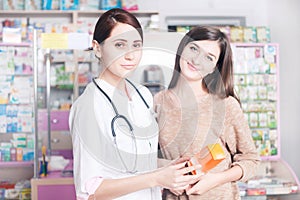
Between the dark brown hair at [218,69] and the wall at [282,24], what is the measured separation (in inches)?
98.5

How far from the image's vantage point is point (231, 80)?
52.7 inches

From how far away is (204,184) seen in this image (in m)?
1.22

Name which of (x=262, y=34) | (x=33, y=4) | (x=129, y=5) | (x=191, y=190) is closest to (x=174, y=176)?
(x=191, y=190)

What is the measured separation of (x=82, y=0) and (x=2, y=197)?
1.57 meters

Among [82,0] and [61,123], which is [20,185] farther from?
[82,0]

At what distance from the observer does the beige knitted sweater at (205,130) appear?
124 cm

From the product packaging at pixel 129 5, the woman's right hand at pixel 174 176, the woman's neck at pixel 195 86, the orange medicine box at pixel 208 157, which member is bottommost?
the woman's right hand at pixel 174 176

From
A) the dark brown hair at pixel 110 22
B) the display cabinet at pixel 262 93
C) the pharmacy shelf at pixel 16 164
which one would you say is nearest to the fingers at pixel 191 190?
the dark brown hair at pixel 110 22

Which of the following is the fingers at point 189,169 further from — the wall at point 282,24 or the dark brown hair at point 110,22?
the wall at point 282,24

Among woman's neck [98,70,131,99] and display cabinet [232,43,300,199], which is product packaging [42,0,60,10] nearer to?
display cabinet [232,43,300,199]

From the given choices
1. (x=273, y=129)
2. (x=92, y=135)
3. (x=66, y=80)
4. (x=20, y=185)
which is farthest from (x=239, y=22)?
(x=92, y=135)

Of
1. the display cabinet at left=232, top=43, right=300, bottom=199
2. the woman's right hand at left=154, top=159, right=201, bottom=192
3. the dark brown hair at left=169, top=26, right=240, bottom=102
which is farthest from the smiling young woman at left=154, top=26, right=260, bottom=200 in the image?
the display cabinet at left=232, top=43, right=300, bottom=199

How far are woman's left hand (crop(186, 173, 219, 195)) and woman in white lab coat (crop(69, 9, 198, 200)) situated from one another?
9 centimetres

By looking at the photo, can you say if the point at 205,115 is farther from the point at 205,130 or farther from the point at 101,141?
the point at 101,141
